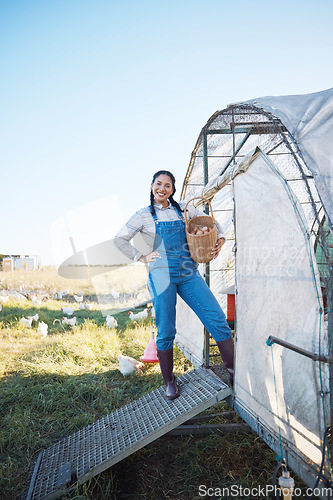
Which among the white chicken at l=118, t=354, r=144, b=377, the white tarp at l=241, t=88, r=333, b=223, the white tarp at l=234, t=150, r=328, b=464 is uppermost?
the white tarp at l=241, t=88, r=333, b=223

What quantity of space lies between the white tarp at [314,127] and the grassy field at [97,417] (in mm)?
2113

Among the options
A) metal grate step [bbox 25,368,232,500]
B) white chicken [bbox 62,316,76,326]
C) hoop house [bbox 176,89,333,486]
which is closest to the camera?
hoop house [bbox 176,89,333,486]

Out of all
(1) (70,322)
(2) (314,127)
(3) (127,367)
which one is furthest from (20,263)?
(2) (314,127)

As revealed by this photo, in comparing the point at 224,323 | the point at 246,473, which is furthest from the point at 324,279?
the point at 246,473

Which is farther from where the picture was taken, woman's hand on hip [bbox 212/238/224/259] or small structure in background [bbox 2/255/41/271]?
small structure in background [bbox 2/255/41/271]

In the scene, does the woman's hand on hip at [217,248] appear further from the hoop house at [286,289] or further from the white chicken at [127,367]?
the white chicken at [127,367]

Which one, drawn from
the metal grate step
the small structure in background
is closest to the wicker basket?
the metal grate step

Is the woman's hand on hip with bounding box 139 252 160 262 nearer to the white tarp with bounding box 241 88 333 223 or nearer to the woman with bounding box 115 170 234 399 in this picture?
the woman with bounding box 115 170 234 399

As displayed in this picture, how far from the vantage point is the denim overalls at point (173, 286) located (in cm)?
273

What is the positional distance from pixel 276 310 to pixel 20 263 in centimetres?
1695

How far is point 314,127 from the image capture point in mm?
2123

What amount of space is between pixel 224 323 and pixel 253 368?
466 mm

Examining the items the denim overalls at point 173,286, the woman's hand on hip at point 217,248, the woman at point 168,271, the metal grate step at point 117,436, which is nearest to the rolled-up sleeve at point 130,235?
the woman at point 168,271

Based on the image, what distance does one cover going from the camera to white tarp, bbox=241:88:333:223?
1.92 metres
